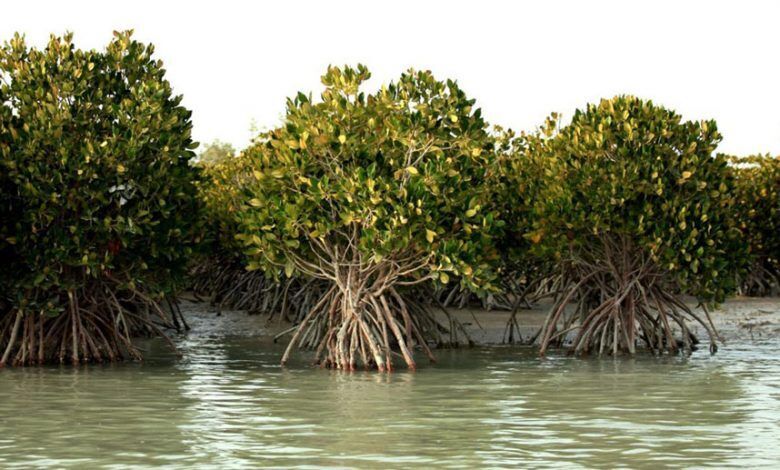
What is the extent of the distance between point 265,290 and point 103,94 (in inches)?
312

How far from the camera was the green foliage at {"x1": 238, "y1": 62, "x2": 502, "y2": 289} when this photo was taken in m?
16.8

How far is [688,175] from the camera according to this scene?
19141 millimetres

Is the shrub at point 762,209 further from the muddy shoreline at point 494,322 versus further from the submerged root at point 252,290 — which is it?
the submerged root at point 252,290

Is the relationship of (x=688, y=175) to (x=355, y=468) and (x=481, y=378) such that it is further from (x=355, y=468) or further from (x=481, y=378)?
(x=355, y=468)

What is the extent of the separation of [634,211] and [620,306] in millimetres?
Result: 1662

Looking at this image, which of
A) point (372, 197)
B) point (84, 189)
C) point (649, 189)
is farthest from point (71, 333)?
point (649, 189)

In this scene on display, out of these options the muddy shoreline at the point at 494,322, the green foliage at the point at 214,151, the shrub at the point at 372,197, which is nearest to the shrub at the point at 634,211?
the shrub at the point at 372,197

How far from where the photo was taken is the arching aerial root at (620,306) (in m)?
20.0

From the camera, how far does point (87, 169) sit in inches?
691

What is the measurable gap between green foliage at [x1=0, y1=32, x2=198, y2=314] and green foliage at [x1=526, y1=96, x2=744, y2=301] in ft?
18.1

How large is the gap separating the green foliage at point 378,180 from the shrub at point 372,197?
0.02m

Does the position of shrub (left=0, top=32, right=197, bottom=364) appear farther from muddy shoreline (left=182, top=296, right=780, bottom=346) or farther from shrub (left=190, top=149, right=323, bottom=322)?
muddy shoreline (left=182, top=296, right=780, bottom=346)

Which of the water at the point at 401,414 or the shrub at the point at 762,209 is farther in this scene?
the shrub at the point at 762,209

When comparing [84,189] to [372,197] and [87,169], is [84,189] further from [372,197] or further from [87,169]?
[372,197]
